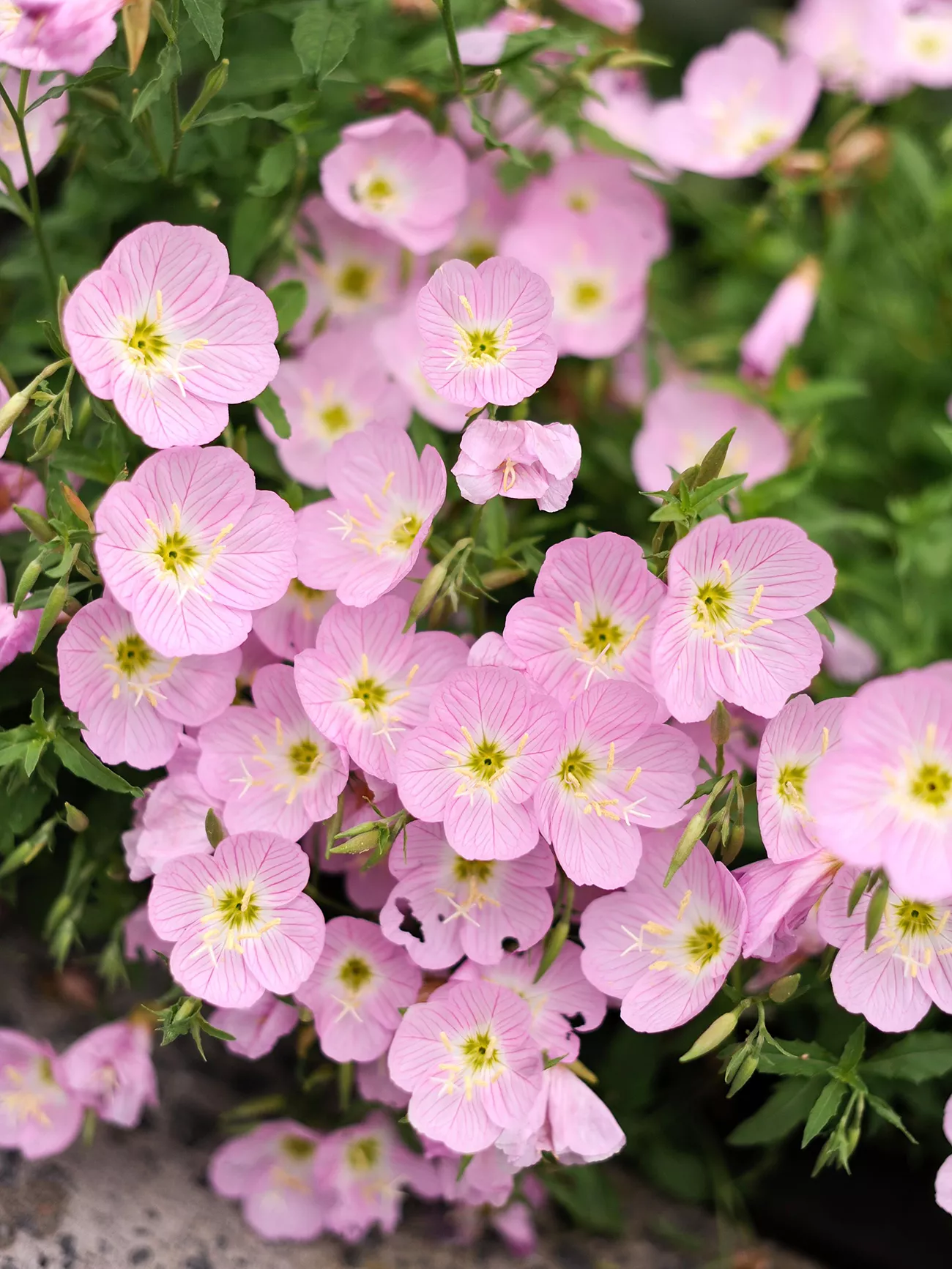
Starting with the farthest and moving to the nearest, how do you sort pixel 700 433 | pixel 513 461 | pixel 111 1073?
pixel 700 433
pixel 111 1073
pixel 513 461

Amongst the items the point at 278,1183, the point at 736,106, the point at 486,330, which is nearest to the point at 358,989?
the point at 278,1183

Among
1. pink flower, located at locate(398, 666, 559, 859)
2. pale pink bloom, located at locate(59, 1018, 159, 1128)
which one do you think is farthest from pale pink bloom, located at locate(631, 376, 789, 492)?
pale pink bloom, located at locate(59, 1018, 159, 1128)

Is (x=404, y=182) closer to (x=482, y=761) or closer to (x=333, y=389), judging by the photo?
(x=333, y=389)

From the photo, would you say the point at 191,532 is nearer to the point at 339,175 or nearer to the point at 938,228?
the point at 339,175

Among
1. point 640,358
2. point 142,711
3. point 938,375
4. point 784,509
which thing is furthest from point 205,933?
point 938,375

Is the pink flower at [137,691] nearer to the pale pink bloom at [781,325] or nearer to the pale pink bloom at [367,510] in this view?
the pale pink bloom at [367,510]

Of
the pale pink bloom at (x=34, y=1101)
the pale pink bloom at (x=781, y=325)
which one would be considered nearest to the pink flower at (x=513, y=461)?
the pale pink bloom at (x=781, y=325)
